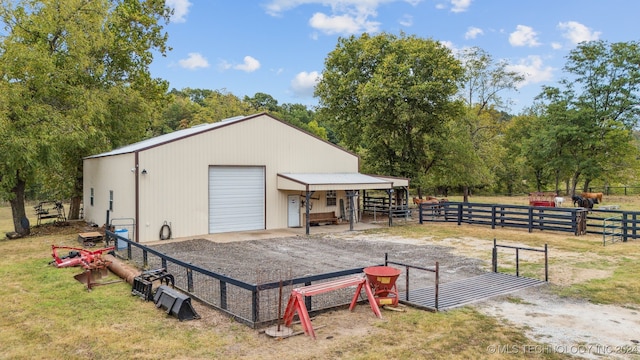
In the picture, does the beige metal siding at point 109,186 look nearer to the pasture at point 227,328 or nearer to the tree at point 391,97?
the pasture at point 227,328

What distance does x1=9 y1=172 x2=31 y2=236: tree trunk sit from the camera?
16156 millimetres

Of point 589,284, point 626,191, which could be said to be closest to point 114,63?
point 589,284

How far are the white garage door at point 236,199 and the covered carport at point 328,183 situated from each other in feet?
3.66

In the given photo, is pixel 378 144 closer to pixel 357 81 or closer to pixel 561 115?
pixel 357 81

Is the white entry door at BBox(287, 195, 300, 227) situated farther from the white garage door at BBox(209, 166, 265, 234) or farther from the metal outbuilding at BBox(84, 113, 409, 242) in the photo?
the white garage door at BBox(209, 166, 265, 234)

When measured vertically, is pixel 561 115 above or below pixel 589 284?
above

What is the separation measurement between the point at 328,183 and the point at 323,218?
2.53 meters

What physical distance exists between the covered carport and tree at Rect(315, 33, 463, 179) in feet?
17.0

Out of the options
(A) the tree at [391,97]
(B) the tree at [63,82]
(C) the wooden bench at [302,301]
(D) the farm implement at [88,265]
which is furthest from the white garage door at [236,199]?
(C) the wooden bench at [302,301]

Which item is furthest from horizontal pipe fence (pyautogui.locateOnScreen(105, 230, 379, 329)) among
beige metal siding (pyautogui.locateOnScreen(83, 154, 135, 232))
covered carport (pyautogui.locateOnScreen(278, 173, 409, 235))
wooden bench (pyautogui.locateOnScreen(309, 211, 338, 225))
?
wooden bench (pyautogui.locateOnScreen(309, 211, 338, 225))

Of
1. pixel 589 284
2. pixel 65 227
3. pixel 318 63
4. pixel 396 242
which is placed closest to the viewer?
pixel 589 284

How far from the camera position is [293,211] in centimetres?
1792

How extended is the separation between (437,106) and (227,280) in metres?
19.6

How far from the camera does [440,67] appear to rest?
22.6m
